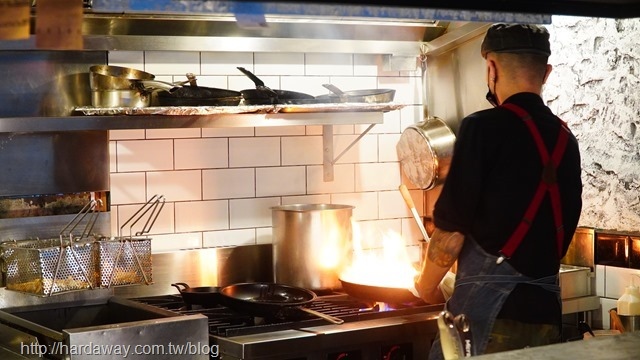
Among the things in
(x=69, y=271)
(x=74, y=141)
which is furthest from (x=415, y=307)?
(x=74, y=141)

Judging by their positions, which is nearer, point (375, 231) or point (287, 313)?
point (287, 313)

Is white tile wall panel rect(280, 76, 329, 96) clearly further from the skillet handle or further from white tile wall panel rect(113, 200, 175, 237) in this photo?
the skillet handle

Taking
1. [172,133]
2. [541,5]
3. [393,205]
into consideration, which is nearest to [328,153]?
[393,205]

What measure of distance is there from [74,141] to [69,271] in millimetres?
745

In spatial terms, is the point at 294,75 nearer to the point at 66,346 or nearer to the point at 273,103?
the point at 273,103

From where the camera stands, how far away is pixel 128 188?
4207 mm

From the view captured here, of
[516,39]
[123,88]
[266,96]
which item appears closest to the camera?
[516,39]

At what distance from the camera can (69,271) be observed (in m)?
3.63

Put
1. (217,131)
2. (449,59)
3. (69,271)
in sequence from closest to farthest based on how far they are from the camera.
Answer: (69,271), (217,131), (449,59)

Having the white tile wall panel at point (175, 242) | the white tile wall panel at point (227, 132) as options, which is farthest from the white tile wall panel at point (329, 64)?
the white tile wall panel at point (175, 242)

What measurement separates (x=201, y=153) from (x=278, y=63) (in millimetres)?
613

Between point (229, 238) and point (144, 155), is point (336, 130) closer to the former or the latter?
point (229, 238)

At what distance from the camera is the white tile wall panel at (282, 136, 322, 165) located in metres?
4.57

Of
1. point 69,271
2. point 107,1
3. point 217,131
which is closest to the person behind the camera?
point 107,1
